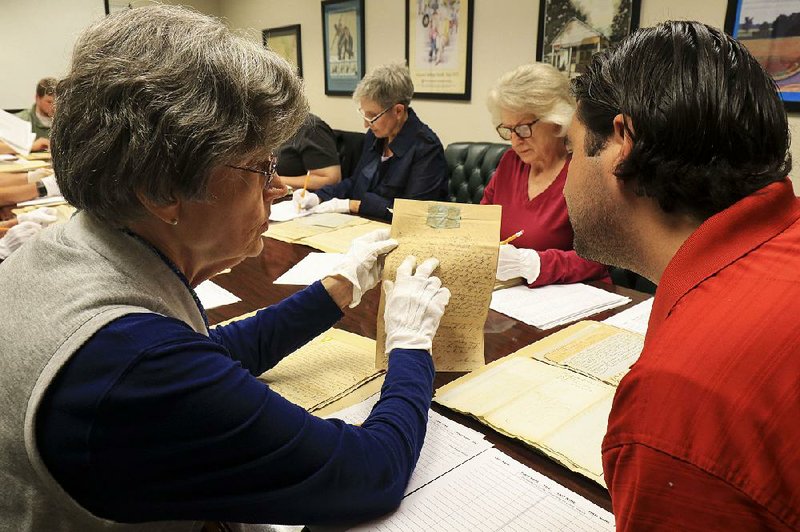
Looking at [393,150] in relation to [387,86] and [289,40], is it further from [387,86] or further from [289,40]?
[289,40]

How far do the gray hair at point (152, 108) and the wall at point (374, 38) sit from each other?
51.0 inches

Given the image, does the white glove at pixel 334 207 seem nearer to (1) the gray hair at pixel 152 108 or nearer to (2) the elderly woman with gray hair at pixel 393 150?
(2) the elderly woman with gray hair at pixel 393 150

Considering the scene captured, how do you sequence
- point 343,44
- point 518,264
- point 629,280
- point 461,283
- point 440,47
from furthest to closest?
point 343,44 < point 440,47 < point 629,280 < point 518,264 < point 461,283

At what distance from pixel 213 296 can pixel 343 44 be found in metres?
3.45

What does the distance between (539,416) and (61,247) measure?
718 mm

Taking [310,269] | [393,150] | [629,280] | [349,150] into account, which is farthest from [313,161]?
[629,280]

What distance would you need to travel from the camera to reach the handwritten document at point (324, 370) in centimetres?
102

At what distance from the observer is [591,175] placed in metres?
0.87

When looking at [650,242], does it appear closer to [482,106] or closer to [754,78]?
[754,78]

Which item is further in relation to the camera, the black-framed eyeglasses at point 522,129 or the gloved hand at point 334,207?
the gloved hand at point 334,207

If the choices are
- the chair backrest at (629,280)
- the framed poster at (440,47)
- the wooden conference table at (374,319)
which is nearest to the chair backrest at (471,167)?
the framed poster at (440,47)

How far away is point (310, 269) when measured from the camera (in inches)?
66.1

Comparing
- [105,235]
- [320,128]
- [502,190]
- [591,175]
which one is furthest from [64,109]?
[320,128]

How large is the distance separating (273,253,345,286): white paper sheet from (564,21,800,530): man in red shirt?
84 centimetres
